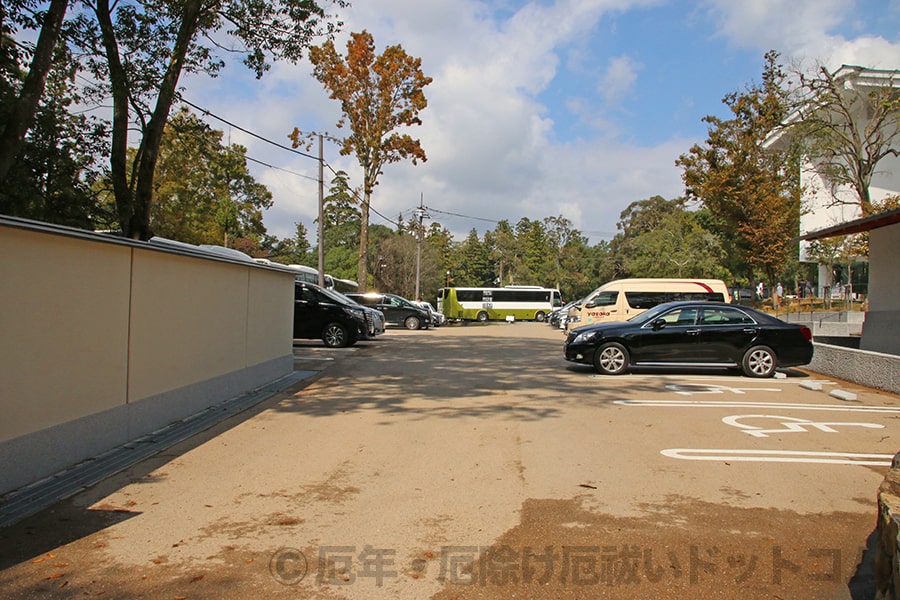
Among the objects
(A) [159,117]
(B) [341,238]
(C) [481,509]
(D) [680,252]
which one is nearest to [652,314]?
(C) [481,509]

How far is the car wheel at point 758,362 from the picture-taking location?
1334 cm

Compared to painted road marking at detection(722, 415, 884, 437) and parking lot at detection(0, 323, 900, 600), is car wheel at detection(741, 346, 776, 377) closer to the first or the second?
parking lot at detection(0, 323, 900, 600)

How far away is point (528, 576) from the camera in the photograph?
3.91 metres

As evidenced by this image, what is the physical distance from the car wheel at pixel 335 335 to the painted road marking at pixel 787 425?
1229cm

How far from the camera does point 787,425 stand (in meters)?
8.56

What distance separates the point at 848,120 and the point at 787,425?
69.5 ft

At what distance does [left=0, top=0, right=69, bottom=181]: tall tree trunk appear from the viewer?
1039 cm

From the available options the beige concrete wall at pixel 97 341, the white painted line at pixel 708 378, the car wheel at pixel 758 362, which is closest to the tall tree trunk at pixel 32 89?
the beige concrete wall at pixel 97 341

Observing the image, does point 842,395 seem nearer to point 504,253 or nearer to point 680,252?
point 680,252

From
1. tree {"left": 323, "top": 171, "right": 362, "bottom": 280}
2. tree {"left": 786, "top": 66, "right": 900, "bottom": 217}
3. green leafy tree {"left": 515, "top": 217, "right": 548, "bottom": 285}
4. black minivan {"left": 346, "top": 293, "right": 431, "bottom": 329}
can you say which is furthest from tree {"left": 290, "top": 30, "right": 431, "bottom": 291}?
green leafy tree {"left": 515, "top": 217, "right": 548, "bottom": 285}

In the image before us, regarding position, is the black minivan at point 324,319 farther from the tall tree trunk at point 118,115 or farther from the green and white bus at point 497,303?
the green and white bus at point 497,303

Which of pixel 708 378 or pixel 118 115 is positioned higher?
pixel 118 115

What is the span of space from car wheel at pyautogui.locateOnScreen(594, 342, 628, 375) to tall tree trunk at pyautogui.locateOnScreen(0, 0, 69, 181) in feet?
35.2

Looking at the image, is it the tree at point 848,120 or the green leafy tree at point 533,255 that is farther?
the green leafy tree at point 533,255
